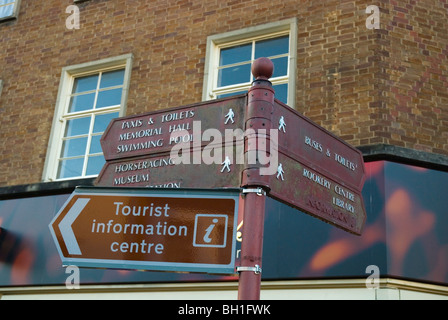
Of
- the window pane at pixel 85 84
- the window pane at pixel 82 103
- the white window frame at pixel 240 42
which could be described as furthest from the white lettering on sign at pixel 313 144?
the window pane at pixel 85 84

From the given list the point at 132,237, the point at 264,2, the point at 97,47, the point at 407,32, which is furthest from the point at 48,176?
the point at 132,237

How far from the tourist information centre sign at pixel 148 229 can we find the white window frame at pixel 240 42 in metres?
5.02

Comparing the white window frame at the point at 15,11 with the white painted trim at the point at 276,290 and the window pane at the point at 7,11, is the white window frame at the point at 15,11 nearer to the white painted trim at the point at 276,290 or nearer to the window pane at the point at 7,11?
the window pane at the point at 7,11

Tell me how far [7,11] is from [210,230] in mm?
9085

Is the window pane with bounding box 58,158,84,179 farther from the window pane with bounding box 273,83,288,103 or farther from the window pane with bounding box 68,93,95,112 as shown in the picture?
the window pane with bounding box 273,83,288,103

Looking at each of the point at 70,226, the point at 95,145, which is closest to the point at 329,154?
the point at 70,226

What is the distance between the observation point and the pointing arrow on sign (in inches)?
137

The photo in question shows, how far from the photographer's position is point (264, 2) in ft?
29.4

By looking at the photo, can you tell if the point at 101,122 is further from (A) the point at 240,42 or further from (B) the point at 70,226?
(B) the point at 70,226

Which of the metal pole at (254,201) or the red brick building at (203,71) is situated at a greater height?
the red brick building at (203,71)

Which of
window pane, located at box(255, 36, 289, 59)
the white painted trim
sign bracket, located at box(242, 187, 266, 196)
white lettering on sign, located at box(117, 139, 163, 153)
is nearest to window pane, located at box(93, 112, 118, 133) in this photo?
window pane, located at box(255, 36, 289, 59)

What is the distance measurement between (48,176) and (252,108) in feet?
21.5

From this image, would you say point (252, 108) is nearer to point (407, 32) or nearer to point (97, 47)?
point (407, 32)

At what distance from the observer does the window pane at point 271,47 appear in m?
8.77
